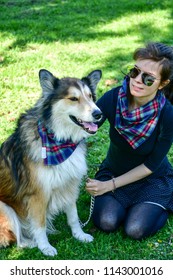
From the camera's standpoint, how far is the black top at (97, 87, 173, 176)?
3709 millimetres

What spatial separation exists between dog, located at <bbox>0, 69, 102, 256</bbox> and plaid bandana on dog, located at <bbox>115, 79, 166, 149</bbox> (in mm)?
293

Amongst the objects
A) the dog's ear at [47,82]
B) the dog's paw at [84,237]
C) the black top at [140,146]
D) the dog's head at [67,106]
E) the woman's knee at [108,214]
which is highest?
the dog's ear at [47,82]

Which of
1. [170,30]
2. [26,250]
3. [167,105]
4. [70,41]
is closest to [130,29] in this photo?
[170,30]

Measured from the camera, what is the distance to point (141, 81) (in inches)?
138

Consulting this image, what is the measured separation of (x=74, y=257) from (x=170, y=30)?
22.5ft

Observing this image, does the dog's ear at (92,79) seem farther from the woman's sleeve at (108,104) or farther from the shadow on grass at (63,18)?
the shadow on grass at (63,18)

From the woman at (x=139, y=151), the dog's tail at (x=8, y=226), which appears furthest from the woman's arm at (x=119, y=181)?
the dog's tail at (x=8, y=226)

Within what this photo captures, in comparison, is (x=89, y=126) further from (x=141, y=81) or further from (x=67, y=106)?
(x=141, y=81)

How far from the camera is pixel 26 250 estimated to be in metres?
3.71

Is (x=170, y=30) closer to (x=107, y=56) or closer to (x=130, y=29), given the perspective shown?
(x=130, y=29)

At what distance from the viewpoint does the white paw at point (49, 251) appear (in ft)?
12.0

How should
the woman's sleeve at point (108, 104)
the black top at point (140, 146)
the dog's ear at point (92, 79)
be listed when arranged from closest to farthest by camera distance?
the dog's ear at point (92, 79), the black top at point (140, 146), the woman's sleeve at point (108, 104)

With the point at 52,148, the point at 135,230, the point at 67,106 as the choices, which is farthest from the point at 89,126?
the point at 135,230

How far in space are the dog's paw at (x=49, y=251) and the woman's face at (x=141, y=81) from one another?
153cm
